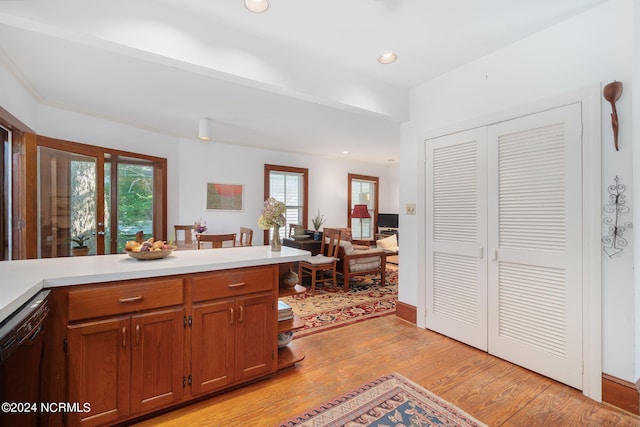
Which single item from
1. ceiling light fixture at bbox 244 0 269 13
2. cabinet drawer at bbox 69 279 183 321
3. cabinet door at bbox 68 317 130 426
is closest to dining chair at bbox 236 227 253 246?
cabinet drawer at bbox 69 279 183 321

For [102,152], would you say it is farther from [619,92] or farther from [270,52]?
[619,92]

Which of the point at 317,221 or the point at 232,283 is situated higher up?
the point at 317,221

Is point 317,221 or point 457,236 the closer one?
point 457,236

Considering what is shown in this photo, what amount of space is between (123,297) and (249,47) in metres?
1.88

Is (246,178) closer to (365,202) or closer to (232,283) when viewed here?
(365,202)

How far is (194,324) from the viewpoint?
68.1 inches

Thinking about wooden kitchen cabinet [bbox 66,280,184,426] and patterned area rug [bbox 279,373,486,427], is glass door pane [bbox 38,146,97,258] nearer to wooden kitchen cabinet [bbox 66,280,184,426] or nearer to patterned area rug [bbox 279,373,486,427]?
wooden kitchen cabinet [bbox 66,280,184,426]

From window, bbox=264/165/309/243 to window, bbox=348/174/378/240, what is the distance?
152 centimetres

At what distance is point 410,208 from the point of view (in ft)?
10.2

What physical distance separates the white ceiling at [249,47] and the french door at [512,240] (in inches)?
28.0

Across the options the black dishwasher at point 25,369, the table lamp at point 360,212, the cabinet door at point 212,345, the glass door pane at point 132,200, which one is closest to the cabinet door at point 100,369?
the black dishwasher at point 25,369

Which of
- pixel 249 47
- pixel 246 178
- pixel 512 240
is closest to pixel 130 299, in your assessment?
pixel 249 47

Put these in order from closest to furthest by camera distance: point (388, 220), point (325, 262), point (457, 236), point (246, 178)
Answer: point (457, 236)
point (325, 262)
point (246, 178)
point (388, 220)

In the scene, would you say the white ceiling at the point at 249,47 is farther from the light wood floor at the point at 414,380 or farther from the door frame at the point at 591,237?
the light wood floor at the point at 414,380
